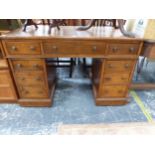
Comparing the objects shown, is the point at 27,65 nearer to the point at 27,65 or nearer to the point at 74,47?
the point at 27,65

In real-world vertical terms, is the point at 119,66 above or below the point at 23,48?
below

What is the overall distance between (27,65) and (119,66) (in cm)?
100

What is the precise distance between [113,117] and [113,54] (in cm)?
77

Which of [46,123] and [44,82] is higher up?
[44,82]

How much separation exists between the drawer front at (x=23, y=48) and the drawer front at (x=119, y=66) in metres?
0.75

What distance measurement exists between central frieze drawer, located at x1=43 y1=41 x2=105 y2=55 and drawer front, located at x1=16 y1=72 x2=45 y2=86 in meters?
0.32

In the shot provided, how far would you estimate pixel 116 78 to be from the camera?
1633 millimetres

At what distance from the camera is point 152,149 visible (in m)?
0.38

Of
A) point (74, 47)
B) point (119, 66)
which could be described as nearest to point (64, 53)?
point (74, 47)

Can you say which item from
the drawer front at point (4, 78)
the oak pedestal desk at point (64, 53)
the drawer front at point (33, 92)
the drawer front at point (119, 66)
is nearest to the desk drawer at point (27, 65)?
the oak pedestal desk at point (64, 53)

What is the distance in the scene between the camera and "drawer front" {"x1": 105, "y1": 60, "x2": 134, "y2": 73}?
4.96ft

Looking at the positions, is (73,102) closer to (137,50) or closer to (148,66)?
(137,50)

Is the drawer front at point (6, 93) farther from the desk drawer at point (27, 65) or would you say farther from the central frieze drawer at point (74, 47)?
the central frieze drawer at point (74, 47)
